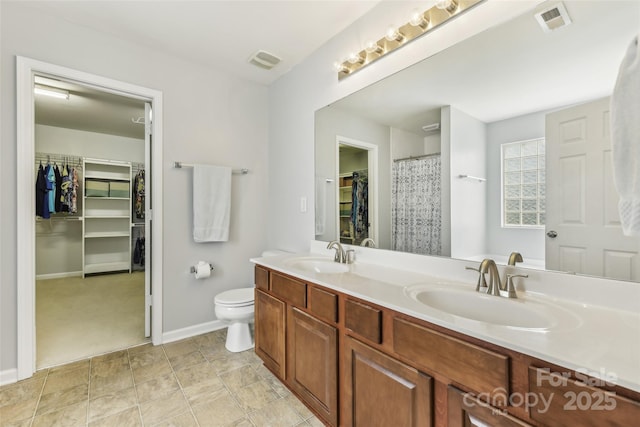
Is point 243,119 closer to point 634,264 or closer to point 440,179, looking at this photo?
point 440,179

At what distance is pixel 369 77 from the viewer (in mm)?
1904

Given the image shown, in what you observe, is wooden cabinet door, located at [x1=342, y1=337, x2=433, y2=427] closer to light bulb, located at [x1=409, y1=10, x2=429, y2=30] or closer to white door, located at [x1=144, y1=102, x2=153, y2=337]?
light bulb, located at [x1=409, y1=10, x2=429, y2=30]

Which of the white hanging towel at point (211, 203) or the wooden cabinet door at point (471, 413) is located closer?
the wooden cabinet door at point (471, 413)

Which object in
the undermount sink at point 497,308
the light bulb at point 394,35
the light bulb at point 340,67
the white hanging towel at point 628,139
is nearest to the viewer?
the white hanging towel at point 628,139

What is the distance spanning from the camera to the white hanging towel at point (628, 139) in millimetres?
711

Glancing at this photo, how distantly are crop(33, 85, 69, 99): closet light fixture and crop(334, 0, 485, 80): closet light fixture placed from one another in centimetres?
322

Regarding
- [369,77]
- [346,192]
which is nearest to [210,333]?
[346,192]

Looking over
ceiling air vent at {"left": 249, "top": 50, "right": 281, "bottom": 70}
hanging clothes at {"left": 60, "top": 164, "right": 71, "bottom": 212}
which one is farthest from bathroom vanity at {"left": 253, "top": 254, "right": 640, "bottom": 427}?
hanging clothes at {"left": 60, "top": 164, "right": 71, "bottom": 212}

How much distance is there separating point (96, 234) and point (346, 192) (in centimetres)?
494

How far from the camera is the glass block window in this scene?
119cm

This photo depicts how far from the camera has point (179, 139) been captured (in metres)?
2.49

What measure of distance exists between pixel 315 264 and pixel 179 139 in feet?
5.50

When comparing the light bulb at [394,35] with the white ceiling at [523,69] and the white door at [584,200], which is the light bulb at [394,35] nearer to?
the white ceiling at [523,69]

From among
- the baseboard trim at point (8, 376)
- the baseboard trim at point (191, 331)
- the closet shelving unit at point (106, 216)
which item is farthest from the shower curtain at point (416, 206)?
the closet shelving unit at point (106, 216)
